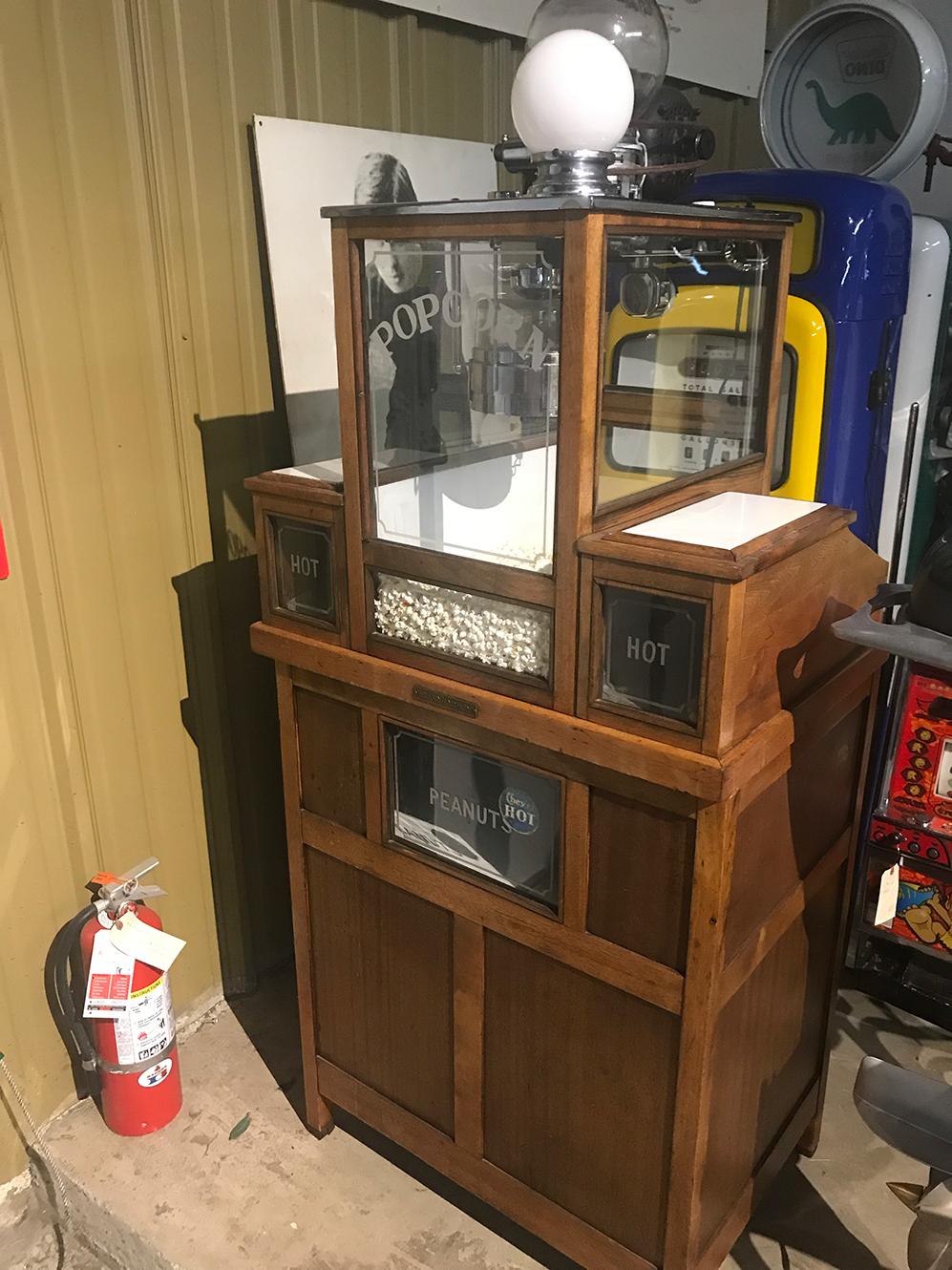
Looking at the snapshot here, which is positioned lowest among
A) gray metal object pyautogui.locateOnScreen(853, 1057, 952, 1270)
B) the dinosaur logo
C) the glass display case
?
gray metal object pyautogui.locateOnScreen(853, 1057, 952, 1270)

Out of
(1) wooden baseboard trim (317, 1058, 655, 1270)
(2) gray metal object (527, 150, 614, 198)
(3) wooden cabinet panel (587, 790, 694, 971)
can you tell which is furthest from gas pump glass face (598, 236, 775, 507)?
(1) wooden baseboard trim (317, 1058, 655, 1270)

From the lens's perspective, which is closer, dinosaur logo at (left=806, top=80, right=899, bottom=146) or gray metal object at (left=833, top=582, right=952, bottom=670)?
gray metal object at (left=833, top=582, right=952, bottom=670)

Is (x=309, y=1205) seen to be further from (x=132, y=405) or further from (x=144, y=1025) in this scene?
(x=132, y=405)

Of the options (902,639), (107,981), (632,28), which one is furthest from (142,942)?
(632,28)

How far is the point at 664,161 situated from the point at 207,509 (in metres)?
1.06

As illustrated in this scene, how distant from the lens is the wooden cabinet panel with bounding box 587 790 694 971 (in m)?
1.30

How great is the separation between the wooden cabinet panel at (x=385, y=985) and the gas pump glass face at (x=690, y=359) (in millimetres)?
766

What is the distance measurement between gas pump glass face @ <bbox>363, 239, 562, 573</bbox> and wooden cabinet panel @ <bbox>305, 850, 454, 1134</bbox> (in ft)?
1.94

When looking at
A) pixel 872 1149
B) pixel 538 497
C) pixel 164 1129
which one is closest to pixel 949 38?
pixel 538 497

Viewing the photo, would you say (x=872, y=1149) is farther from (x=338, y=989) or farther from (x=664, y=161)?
A: (x=664, y=161)

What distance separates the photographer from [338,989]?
1801mm

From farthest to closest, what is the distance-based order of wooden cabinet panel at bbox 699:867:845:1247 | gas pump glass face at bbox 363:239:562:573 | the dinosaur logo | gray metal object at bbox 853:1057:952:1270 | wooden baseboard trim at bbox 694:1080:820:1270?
the dinosaur logo < wooden baseboard trim at bbox 694:1080:820:1270 < wooden cabinet panel at bbox 699:867:845:1247 < gas pump glass face at bbox 363:239:562:573 < gray metal object at bbox 853:1057:952:1270

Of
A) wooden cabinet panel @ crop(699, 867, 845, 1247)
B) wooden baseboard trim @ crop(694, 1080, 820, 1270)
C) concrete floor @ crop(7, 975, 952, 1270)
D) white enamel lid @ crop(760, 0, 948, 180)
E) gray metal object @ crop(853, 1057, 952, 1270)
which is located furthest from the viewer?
Result: white enamel lid @ crop(760, 0, 948, 180)

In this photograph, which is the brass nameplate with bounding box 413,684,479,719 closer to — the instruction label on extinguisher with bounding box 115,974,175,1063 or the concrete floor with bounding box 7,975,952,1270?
the instruction label on extinguisher with bounding box 115,974,175,1063
